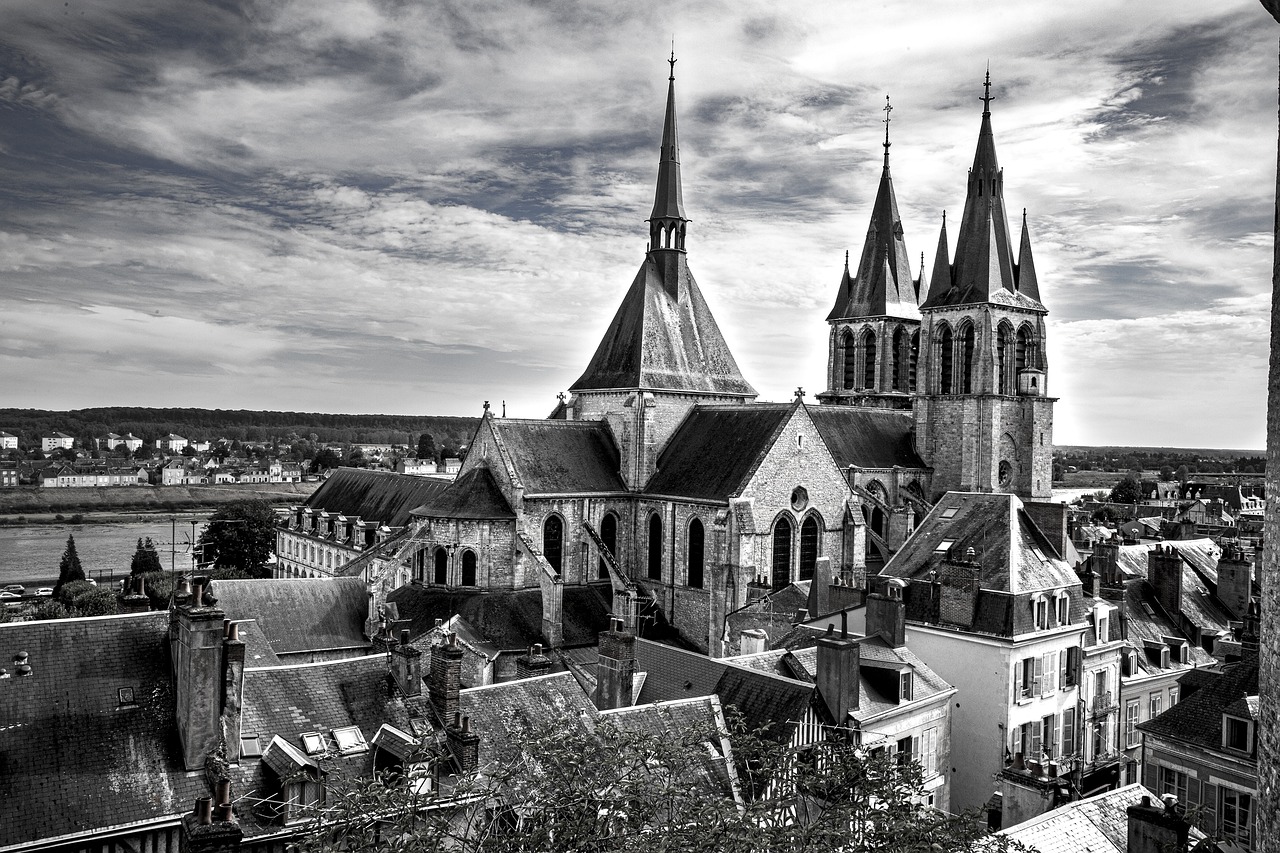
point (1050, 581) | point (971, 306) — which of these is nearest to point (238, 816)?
point (1050, 581)

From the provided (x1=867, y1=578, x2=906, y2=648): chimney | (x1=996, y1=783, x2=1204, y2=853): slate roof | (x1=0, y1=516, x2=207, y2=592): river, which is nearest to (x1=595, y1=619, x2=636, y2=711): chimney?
(x1=867, y1=578, x2=906, y2=648): chimney

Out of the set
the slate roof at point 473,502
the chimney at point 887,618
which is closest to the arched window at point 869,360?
the slate roof at point 473,502

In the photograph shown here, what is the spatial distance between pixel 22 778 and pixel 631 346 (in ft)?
93.4

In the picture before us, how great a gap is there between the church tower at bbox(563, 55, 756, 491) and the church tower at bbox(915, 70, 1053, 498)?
1207cm

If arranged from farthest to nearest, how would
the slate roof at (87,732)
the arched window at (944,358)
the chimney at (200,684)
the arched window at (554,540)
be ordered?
the arched window at (944,358) → the arched window at (554,540) → the chimney at (200,684) → the slate roof at (87,732)

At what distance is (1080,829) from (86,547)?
349 ft

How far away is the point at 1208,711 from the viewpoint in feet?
68.6

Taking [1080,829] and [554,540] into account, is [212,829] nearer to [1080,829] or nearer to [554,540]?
[1080,829]

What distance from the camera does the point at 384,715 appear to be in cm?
1844

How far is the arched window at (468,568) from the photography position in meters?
35.2

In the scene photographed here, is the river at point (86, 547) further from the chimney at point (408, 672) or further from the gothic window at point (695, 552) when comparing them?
the chimney at point (408, 672)

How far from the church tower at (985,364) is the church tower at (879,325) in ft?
15.5

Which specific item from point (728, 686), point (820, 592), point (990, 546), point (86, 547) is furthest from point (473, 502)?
point (86, 547)

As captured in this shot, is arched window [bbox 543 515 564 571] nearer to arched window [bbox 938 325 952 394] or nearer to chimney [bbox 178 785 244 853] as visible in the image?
arched window [bbox 938 325 952 394]
